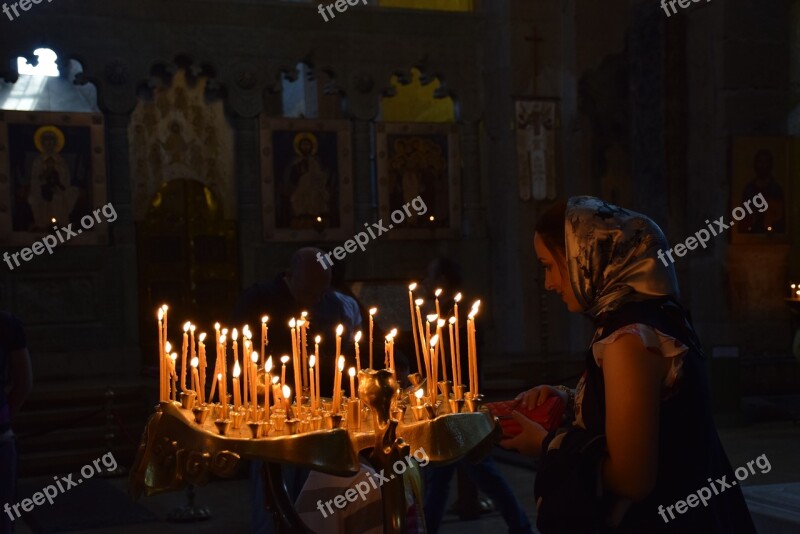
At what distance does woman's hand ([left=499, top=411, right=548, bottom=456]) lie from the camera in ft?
8.27

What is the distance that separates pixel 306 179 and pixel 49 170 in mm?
2703

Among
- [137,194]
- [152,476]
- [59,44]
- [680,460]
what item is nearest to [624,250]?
[680,460]

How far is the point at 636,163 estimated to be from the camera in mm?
13125

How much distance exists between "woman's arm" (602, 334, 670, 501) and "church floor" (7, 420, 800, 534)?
3.43m

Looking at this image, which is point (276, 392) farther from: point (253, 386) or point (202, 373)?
point (202, 373)

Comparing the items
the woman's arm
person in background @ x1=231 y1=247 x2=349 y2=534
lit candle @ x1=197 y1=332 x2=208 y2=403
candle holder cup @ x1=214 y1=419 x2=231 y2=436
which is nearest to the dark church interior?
person in background @ x1=231 y1=247 x2=349 y2=534

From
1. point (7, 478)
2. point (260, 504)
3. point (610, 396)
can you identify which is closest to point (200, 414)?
point (610, 396)

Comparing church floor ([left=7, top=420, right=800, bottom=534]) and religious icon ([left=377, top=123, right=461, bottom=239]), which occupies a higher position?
religious icon ([left=377, top=123, right=461, bottom=239])

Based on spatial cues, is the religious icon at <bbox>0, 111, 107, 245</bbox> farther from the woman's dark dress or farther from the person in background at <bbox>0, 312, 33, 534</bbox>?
the woman's dark dress

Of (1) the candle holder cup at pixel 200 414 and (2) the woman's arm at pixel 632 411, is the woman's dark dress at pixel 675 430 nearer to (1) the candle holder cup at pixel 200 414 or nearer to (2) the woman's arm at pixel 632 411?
(2) the woman's arm at pixel 632 411

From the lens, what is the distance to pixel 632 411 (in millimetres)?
2150

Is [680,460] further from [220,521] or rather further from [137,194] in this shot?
[137,194]

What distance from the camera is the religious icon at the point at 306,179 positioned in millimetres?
11773

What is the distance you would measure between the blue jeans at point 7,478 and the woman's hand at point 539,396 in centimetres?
259
